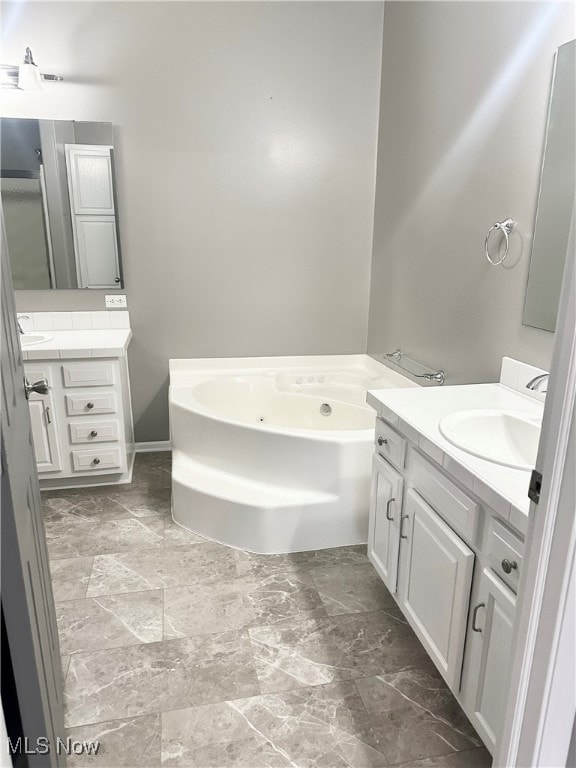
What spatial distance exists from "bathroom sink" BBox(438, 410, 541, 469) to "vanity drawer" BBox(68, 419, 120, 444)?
193 centimetres

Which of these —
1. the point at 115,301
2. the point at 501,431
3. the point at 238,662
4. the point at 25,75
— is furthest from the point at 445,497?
the point at 25,75

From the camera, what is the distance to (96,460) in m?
2.92

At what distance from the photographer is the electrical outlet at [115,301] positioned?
3217 millimetres

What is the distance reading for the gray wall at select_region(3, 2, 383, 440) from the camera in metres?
2.94

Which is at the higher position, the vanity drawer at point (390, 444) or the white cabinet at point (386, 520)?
the vanity drawer at point (390, 444)

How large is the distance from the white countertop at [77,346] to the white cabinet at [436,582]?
5.90ft

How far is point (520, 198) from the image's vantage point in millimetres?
2016

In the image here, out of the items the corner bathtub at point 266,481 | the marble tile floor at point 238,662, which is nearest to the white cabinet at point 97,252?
the corner bathtub at point 266,481

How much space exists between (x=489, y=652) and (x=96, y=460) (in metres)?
2.27

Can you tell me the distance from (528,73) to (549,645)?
195 cm

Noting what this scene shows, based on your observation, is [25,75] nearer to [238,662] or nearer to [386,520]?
[386,520]

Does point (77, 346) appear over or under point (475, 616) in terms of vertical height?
over

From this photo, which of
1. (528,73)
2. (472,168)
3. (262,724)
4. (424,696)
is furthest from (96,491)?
(528,73)

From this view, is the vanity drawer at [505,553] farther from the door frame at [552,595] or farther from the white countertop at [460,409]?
the door frame at [552,595]
